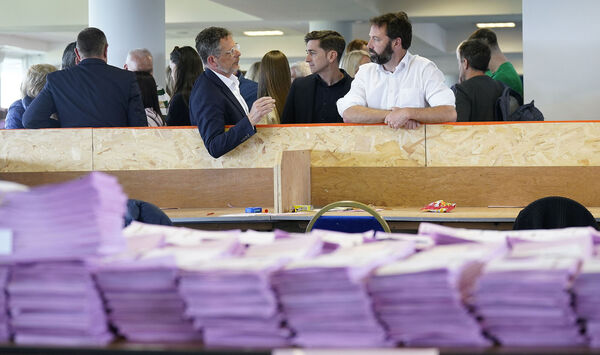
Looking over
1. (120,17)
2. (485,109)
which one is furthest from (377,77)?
(120,17)

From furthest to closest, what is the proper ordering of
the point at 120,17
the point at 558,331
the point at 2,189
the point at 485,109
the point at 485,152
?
1. the point at 120,17
2. the point at 485,109
3. the point at 485,152
4. the point at 2,189
5. the point at 558,331

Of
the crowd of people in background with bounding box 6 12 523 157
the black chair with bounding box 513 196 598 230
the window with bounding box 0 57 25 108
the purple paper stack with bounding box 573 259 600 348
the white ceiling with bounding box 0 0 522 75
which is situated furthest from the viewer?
the window with bounding box 0 57 25 108

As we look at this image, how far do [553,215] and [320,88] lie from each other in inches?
99.2

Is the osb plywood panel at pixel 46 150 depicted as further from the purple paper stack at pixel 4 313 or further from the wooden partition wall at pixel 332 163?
the purple paper stack at pixel 4 313

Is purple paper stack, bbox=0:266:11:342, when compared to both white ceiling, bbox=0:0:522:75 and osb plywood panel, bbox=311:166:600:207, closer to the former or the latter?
osb plywood panel, bbox=311:166:600:207

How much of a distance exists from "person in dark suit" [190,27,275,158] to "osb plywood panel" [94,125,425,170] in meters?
0.17

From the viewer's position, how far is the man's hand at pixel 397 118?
4.59 m

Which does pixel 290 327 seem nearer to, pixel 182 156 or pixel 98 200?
pixel 98 200

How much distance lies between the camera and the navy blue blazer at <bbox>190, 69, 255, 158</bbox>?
15.2 feet

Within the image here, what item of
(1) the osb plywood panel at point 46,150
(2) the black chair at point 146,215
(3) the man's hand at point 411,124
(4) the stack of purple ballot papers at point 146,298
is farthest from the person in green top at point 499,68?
(4) the stack of purple ballot papers at point 146,298

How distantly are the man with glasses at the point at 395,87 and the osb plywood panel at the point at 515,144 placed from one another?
0.42ft

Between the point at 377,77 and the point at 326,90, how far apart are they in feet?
1.93

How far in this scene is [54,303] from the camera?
4.63 feet

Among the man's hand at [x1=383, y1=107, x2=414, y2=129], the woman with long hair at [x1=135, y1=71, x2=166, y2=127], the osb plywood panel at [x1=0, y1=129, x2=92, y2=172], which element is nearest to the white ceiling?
the woman with long hair at [x1=135, y1=71, x2=166, y2=127]
